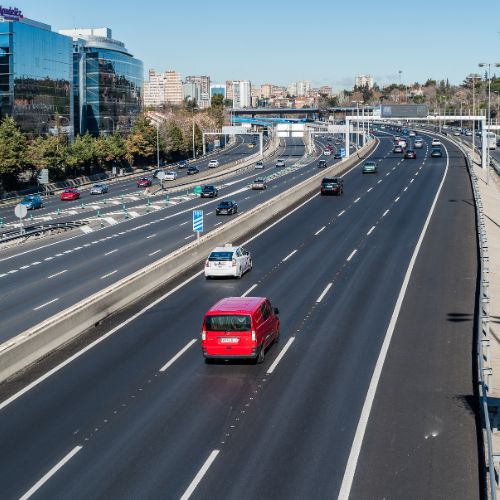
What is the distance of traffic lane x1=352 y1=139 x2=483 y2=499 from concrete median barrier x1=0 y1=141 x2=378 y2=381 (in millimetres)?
9204

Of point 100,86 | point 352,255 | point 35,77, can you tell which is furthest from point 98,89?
point 352,255

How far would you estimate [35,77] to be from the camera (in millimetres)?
115188

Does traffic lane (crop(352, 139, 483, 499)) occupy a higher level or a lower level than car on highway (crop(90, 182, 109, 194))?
lower

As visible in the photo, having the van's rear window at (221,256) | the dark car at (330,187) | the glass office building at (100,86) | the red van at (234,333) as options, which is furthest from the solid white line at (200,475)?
the glass office building at (100,86)

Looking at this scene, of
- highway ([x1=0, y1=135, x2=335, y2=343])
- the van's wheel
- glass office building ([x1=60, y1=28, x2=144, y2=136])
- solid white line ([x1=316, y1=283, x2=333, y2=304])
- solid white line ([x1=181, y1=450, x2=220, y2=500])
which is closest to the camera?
solid white line ([x1=181, y1=450, x2=220, y2=500])

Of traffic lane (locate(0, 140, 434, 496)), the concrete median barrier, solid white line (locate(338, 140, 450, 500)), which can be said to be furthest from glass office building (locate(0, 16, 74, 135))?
solid white line (locate(338, 140, 450, 500))

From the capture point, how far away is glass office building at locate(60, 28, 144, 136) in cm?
14250

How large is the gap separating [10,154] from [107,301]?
5999 centimetres

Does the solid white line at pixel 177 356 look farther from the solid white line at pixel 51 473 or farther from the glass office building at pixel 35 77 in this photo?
the glass office building at pixel 35 77

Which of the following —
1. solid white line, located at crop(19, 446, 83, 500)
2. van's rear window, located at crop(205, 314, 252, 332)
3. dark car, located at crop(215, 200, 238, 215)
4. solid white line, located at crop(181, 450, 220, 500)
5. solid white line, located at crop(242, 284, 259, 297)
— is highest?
dark car, located at crop(215, 200, 238, 215)

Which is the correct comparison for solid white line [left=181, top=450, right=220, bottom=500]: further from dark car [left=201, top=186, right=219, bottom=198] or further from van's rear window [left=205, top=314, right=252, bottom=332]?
dark car [left=201, top=186, right=219, bottom=198]

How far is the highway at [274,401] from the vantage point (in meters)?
14.7

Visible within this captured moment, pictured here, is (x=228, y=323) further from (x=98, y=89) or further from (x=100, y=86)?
(x=100, y=86)

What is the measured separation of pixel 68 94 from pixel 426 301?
4082 inches
